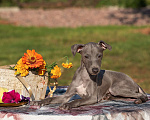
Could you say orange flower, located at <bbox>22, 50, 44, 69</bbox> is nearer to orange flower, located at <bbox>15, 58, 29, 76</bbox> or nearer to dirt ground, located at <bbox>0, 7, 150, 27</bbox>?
orange flower, located at <bbox>15, 58, 29, 76</bbox>

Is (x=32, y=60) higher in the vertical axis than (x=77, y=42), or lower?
lower

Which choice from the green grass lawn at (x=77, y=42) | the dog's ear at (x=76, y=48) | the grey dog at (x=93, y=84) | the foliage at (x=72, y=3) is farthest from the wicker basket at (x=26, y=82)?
the foliage at (x=72, y=3)

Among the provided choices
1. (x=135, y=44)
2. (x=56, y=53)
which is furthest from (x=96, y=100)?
(x=135, y=44)

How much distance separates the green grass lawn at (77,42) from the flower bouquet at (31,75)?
15.9ft

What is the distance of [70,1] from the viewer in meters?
32.7

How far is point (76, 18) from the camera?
1024 inches

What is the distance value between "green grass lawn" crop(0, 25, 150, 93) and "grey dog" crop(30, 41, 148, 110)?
14.8ft

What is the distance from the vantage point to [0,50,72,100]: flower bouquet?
4207 mm

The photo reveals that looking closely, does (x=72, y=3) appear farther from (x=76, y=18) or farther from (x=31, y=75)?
(x=31, y=75)

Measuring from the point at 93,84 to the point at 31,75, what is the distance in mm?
897

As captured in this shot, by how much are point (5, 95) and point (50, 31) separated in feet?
55.3

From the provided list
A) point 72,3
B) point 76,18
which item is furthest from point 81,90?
point 72,3

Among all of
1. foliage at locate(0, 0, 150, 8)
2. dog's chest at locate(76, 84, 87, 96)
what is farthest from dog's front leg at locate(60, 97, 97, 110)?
foliage at locate(0, 0, 150, 8)

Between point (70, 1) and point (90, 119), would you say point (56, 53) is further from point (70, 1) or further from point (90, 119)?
point (70, 1)
